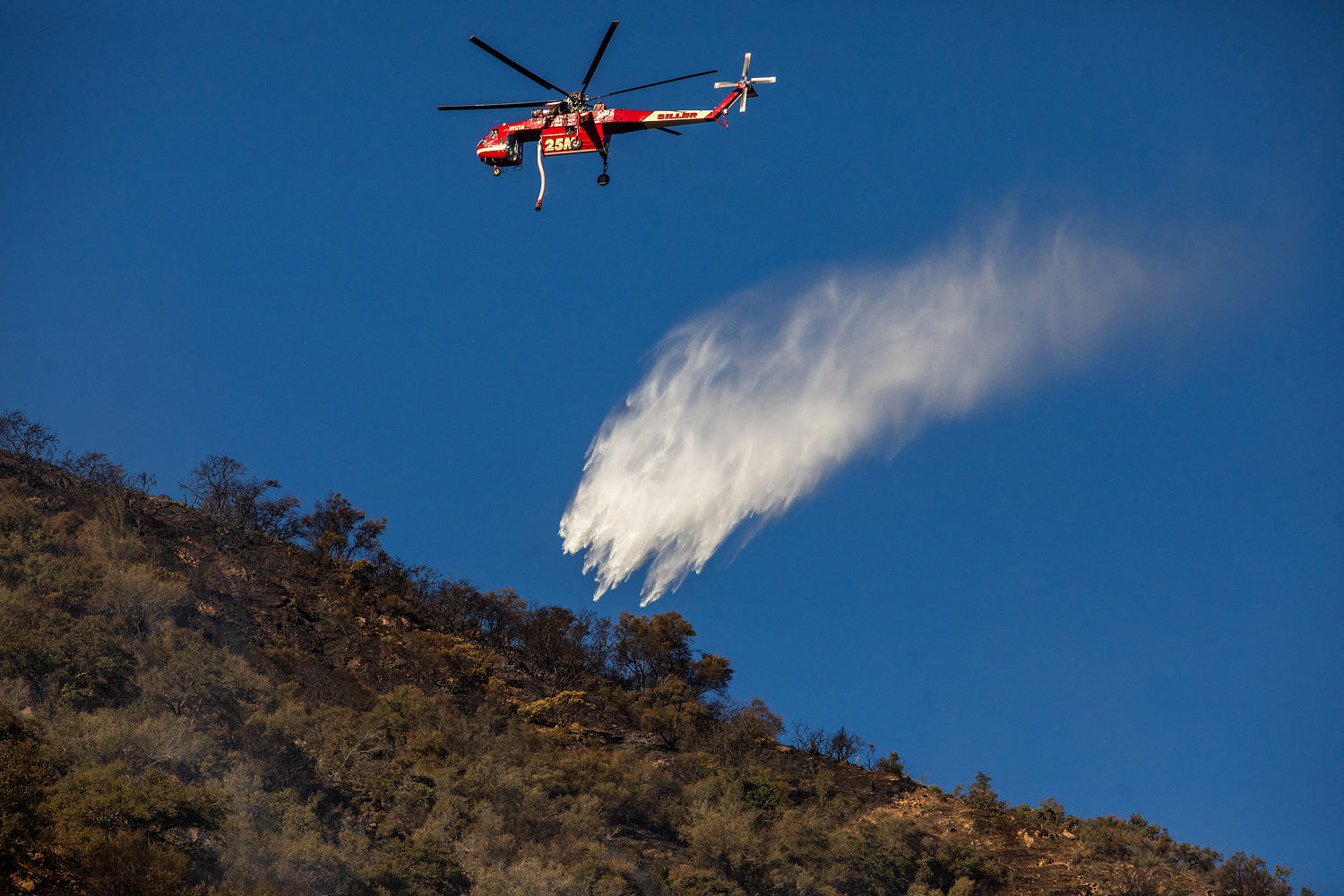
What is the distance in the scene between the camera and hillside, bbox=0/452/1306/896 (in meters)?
26.2

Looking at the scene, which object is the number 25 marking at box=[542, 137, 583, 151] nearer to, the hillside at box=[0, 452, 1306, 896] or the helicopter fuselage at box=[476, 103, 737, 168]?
the helicopter fuselage at box=[476, 103, 737, 168]

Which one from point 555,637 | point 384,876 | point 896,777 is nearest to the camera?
point 384,876

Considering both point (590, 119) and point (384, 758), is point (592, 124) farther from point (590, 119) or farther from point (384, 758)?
point (384, 758)

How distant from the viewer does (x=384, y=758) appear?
126ft

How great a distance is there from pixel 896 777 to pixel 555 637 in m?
23.3

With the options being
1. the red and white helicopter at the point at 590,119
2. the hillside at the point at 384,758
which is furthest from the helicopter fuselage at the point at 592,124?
the hillside at the point at 384,758

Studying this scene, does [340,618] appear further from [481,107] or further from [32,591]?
[481,107]

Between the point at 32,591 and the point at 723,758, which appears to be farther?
the point at 723,758

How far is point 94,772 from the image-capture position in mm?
25094

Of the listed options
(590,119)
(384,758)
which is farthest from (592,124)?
(384,758)

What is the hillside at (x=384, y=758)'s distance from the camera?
86.1ft

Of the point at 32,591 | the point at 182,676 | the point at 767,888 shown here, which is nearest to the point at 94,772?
the point at 182,676

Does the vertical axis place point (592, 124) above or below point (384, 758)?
above

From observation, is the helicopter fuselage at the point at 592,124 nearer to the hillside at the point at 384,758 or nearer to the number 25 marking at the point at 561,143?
the number 25 marking at the point at 561,143
